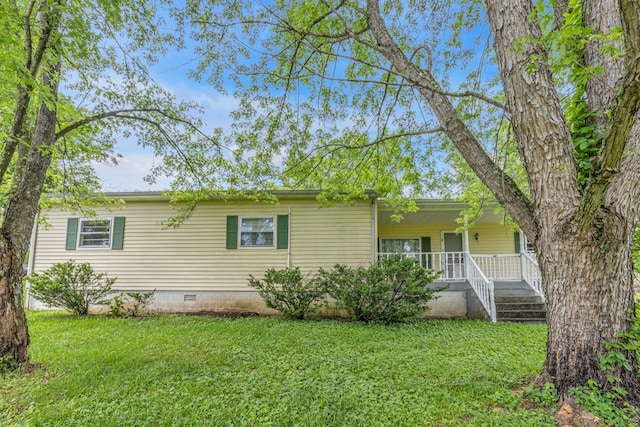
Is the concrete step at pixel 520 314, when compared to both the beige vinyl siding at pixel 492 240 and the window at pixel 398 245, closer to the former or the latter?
the beige vinyl siding at pixel 492 240

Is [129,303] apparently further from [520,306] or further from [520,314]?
[520,306]

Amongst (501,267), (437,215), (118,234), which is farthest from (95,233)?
(501,267)

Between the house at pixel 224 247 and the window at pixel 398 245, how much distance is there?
7.28 ft

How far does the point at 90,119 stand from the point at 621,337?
6.96m

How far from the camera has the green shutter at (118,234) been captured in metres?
8.85

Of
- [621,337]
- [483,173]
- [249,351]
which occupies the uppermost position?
[483,173]

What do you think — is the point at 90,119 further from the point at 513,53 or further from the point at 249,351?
the point at 513,53

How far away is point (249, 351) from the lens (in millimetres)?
4723

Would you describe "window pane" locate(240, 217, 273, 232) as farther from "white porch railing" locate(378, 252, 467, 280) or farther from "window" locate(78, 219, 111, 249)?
"window" locate(78, 219, 111, 249)

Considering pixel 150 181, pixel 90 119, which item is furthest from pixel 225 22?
pixel 150 181

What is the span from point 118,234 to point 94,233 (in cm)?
77

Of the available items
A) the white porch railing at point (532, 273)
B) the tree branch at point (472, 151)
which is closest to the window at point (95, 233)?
the tree branch at point (472, 151)

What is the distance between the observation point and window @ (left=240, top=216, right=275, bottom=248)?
8.69 meters

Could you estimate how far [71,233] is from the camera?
894 cm
